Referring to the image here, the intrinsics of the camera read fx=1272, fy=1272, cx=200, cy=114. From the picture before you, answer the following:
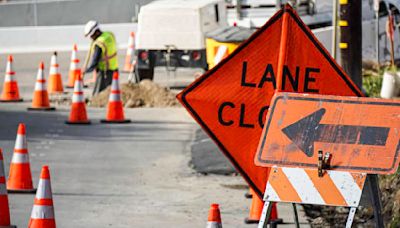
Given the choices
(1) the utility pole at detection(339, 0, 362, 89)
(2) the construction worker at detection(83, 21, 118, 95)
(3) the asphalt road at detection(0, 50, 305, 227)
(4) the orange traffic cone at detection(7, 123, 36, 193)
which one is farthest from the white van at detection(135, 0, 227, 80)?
(4) the orange traffic cone at detection(7, 123, 36, 193)

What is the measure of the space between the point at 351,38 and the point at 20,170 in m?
3.52

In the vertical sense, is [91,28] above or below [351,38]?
below

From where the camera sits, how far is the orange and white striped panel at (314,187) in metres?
7.06

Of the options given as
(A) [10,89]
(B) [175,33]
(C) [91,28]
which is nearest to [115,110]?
(A) [10,89]

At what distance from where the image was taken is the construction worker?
2075 centimetres

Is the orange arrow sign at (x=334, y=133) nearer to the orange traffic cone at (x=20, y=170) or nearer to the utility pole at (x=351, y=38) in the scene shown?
the orange traffic cone at (x=20, y=170)

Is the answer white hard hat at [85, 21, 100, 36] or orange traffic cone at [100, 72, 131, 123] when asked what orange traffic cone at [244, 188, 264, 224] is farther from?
white hard hat at [85, 21, 100, 36]

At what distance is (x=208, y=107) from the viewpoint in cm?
870

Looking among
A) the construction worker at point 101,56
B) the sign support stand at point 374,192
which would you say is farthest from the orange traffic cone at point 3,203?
the construction worker at point 101,56

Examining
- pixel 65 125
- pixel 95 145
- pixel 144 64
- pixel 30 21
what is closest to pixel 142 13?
pixel 144 64

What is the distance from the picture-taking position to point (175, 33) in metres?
22.6

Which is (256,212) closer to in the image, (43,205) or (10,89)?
(43,205)

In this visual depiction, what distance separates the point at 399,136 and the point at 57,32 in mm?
24872

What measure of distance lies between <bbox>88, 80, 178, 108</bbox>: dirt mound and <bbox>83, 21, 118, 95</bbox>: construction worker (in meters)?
0.77
